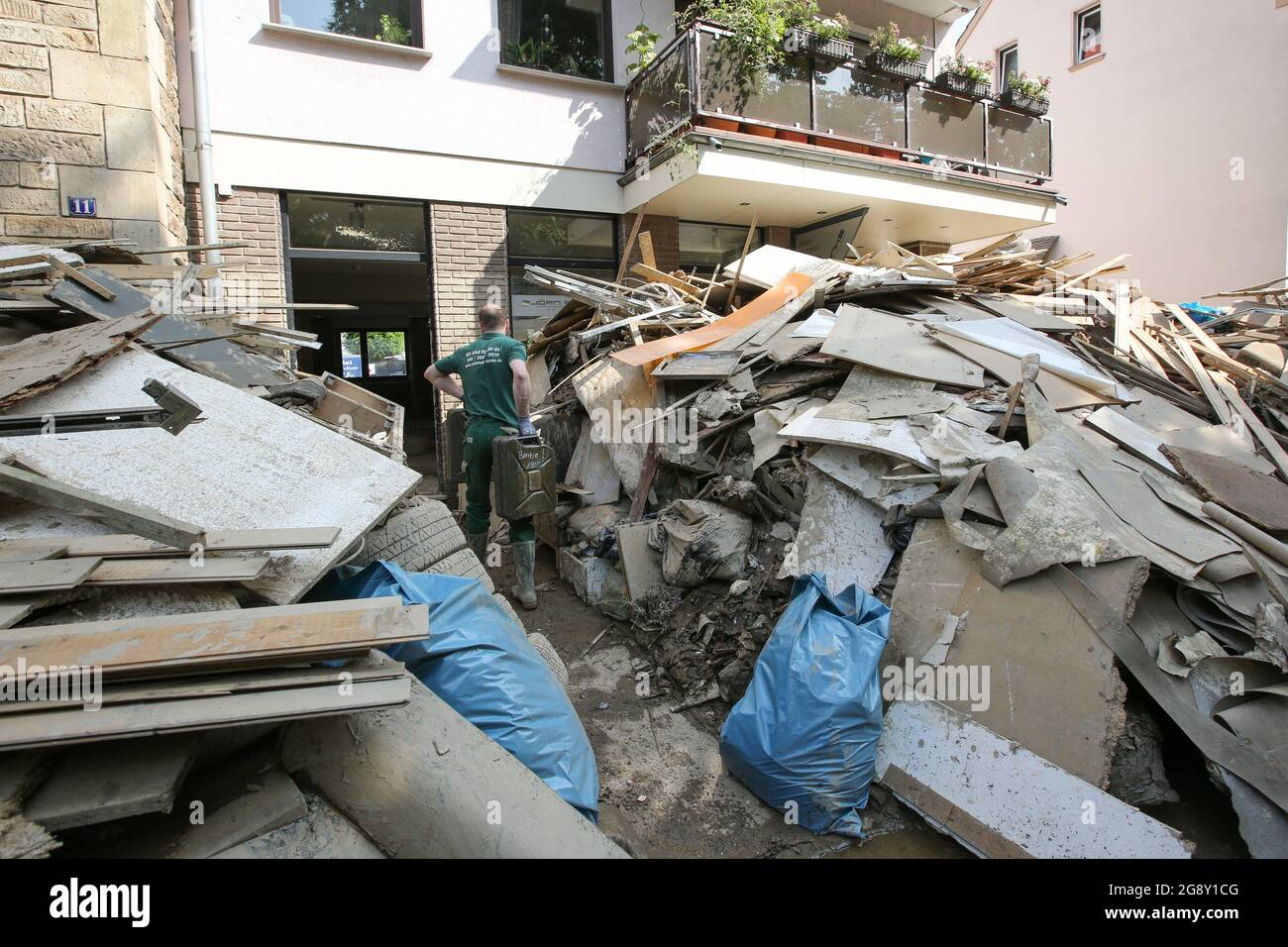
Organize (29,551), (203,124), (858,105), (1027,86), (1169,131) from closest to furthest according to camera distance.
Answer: (29,551) → (203,124) → (858,105) → (1027,86) → (1169,131)

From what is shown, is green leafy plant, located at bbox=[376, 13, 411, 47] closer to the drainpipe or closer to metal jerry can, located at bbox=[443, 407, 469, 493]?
the drainpipe

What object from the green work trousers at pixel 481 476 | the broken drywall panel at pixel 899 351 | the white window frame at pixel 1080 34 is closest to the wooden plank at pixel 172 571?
the green work trousers at pixel 481 476

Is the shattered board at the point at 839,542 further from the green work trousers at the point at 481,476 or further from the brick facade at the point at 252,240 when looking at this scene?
the brick facade at the point at 252,240

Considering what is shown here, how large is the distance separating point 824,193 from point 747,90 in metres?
1.55

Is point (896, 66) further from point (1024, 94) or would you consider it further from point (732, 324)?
point (732, 324)

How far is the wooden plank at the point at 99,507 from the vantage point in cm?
201

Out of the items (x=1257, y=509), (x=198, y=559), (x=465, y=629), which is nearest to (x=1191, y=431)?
(x=1257, y=509)

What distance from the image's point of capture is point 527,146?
25.5ft

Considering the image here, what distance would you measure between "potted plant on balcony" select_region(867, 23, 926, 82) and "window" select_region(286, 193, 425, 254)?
6.02m

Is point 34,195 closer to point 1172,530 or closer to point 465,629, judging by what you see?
point 465,629

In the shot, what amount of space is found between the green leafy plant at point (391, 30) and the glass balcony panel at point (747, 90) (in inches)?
128

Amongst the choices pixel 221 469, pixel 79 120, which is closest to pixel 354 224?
pixel 79 120
